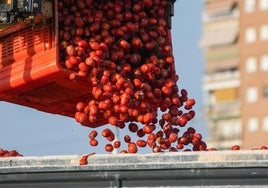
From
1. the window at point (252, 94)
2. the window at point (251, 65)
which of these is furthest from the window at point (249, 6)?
the window at point (252, 94)

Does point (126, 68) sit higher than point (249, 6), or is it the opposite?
point (249, 6)

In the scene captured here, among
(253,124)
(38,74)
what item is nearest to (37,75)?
(38,74)

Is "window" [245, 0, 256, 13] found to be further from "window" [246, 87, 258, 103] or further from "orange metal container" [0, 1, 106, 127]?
"orange metal container" [0, 1, 106, 127]

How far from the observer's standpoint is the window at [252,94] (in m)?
83.1

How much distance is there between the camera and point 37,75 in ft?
31.7

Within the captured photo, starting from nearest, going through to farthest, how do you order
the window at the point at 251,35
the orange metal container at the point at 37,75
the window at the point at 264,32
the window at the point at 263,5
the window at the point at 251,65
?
1. the orange metal container at the point at 37,75
2. the window at the point at 251,65
3. the window at the point at 251,35
4. the window at the point at 264,32
5. the window at the point at 263,5

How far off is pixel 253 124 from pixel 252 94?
→ 1.97 m

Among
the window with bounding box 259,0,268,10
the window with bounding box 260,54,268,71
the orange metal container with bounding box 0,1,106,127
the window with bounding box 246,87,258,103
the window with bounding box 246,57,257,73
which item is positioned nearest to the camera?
the orange metal container with bounding box 0,1,106,127

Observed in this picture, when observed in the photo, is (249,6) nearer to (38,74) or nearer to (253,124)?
(253,124)

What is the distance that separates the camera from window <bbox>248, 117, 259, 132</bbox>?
83.2 metres

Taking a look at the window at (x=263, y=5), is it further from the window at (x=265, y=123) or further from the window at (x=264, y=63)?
the window at (x=265, y=123)

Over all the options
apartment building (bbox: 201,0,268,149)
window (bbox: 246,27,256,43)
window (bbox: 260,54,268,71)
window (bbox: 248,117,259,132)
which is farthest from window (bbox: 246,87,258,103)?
window (bbox: 246,27,256,43)

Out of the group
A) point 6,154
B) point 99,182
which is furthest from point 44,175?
point 6,154

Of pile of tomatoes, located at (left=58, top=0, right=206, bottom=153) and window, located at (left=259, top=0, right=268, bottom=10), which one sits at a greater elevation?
window, located at (left=259, top=0, right=268, bottom=10)
